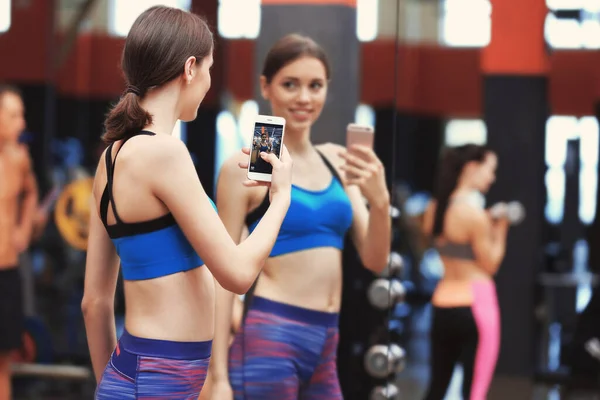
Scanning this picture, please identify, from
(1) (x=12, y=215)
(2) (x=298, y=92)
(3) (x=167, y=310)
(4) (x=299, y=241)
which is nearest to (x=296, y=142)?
(2) (x=298, y=92)

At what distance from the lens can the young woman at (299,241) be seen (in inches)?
85.0

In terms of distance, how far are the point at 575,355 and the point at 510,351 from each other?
1.32 feet

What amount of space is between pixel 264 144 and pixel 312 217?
16.2 inches

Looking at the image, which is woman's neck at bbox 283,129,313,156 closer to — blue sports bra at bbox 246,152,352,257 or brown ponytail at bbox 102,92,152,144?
blue sports bra at bbox 246,152,352,257

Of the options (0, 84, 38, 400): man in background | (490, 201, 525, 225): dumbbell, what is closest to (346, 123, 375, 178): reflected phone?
(0, 84, 38, 400): man in background

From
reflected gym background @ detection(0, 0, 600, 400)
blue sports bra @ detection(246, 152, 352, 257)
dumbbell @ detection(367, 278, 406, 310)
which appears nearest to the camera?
blue sports bra @ detection(246, 152, 352, 257)

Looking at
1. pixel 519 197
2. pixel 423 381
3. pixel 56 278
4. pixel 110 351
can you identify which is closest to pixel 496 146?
pixel 519 197

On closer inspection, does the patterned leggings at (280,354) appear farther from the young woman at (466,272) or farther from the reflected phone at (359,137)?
the young woman at (466,272)

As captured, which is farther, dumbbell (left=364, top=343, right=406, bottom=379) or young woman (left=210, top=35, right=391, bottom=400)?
dumbbell (left=364, top=343, right=406, bottom=379)

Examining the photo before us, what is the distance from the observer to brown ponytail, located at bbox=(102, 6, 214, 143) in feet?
5.47

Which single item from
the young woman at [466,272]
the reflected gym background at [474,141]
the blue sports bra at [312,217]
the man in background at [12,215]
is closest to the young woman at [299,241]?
the blue sports bra at [312,217]

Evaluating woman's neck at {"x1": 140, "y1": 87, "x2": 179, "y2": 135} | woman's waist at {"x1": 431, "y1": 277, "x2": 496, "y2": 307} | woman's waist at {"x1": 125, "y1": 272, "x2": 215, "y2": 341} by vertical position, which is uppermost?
woman's neck at {"x1": 140, "y1": 87, "x2": 179, "y2": 135}

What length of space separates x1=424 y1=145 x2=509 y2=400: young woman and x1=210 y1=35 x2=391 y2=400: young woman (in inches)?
72.7

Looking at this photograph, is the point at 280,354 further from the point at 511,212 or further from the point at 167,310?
the point at 511,212
